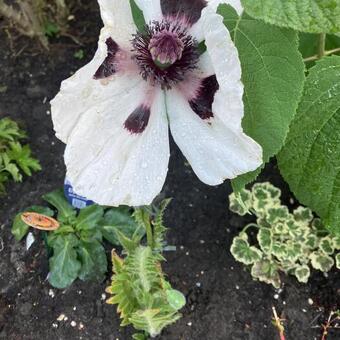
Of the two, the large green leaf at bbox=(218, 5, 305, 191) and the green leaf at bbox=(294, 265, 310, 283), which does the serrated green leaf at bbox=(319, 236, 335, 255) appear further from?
the large green leaf at bbox=(218, 5, 305, 191)

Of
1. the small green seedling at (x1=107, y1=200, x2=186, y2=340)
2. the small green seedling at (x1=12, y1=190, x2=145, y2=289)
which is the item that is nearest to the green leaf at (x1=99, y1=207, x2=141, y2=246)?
the small green seedling at (x1=12, y1=190, x2=145, y2=289)

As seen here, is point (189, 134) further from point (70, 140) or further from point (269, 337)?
point (269, 337)

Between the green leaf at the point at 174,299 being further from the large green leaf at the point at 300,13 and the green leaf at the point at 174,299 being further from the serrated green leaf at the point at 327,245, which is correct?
the large green leaf at the point at 300,13

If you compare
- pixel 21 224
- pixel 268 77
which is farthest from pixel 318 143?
pixel 21 224

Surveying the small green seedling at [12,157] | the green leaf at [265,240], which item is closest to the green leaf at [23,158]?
the small green seedling at [12,157]

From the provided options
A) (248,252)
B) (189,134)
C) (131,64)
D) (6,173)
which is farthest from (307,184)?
(6,173)

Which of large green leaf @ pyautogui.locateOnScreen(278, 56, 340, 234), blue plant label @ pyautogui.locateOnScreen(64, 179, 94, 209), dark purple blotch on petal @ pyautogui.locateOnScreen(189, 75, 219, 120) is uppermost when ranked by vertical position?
dark purple blotch on petal @ pyautogui.locateOnScreen(189, 75, 219, 120)
